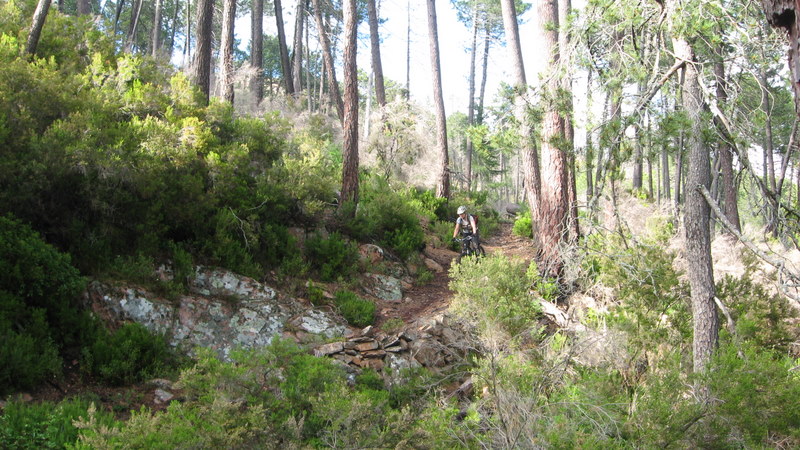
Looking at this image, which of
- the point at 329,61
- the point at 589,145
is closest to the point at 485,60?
the point at 329,61

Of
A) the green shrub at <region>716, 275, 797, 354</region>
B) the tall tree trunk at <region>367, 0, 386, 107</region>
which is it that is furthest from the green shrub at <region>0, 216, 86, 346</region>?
the tall tree trunk at <region>367, 0, 386, 107</region>

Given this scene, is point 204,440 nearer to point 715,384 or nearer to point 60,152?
point 715,384

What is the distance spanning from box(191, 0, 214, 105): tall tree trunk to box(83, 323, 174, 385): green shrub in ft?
20.0

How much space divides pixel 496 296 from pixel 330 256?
3223 mm

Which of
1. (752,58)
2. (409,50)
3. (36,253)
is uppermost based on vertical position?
(409,50)

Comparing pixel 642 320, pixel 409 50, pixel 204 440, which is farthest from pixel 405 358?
pixel 409 50

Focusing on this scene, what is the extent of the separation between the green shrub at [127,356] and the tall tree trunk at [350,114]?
18.7 ft

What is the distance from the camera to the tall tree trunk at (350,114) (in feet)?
39.9

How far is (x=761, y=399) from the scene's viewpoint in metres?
4.97

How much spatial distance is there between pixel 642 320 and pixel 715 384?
7.85 feet

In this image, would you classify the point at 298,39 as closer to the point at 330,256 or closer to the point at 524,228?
the point at 524,228

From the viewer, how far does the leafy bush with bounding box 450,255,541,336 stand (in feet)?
26.6

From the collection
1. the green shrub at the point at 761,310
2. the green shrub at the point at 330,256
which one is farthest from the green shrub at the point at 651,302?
the green shrub at the point at 330,256

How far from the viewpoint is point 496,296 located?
27.3 ft
